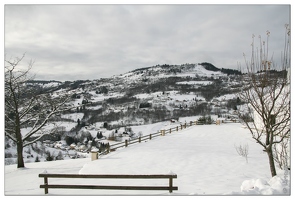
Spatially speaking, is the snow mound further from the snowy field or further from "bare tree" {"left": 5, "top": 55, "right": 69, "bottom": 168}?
"bare tree" {"left": 5, "top": 55, "right": 69, "bottom": 168}

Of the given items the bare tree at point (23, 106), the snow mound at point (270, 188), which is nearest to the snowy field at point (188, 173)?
the snow mound at point (270, 188)

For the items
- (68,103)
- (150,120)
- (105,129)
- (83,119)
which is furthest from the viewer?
(150,120)

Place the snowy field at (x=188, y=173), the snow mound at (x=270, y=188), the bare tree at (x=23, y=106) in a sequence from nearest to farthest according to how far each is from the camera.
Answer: the snow mound at (x=270, y=188) → the snowy field at (x=188, y=173) → the bare tree at (x=23, y=106)

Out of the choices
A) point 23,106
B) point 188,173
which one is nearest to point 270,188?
point 188,173

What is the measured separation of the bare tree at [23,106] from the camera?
10570 mm

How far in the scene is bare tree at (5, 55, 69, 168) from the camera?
10.6 metres

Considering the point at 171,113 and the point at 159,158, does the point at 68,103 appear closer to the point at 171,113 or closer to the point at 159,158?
the point at 159,158

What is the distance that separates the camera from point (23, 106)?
11.6 meters

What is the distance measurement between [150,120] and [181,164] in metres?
88.6

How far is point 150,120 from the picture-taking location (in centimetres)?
9812

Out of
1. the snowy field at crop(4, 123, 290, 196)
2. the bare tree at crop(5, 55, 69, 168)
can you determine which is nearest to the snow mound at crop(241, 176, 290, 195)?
the snowy field at crop(4, 123, 290, 196)

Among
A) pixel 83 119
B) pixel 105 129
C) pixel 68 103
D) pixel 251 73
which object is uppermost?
pixel 251 73

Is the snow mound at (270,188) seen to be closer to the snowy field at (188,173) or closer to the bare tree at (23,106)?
the snowy field at (188,173)
